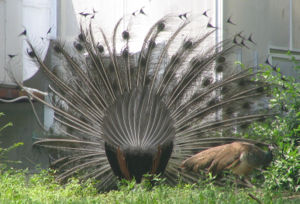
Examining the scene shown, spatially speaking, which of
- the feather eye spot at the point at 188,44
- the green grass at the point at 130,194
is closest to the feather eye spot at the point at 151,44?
the feather eye spot at the point at 188,44

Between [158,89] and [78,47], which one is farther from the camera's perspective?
[78,47]

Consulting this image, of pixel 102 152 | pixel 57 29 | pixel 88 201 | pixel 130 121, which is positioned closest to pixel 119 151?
pixel 130 121

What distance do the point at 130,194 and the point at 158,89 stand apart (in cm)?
249

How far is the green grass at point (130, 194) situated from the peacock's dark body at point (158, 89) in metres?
0.47

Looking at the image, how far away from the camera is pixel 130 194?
602 cm

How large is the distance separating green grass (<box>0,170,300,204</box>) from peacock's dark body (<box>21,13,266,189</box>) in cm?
47

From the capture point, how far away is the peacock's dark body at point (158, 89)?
817cm

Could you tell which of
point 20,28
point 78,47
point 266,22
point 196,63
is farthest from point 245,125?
point 20,28

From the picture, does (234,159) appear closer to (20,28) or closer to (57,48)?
(57,48)

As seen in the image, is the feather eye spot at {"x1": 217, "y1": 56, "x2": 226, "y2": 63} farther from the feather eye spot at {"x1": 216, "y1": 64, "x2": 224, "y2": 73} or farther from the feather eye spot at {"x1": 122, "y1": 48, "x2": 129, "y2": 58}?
the feather eye spot at {"x1": 122, "y1": 48, "x2": 129, "y2": 58}

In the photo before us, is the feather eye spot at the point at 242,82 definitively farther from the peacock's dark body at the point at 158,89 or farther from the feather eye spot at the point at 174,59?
the feather eye spot at the point at 174,59

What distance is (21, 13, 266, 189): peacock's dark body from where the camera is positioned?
8.17 metres

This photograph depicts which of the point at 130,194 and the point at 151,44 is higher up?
the point at 151,44

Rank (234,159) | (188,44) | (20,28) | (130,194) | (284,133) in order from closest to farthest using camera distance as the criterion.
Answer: (130,194), (234,159), (284,133), (188,44), (20,28)
